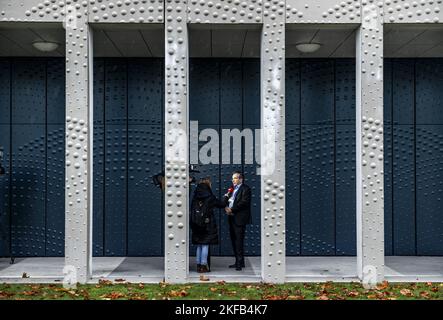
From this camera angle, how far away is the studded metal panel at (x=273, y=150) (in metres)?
10.1

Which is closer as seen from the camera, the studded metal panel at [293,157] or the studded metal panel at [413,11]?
the studded metal panel at [413,11]

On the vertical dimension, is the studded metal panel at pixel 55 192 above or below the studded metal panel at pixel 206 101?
below

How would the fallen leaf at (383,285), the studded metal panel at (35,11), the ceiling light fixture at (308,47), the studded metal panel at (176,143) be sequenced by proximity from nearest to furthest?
the fallen leaf at (383,285), the studded metal panel at (176,143), the studded metal panel at (35,11), the ceiling light fixture at (308,47)

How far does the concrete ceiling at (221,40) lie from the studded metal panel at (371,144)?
38cm

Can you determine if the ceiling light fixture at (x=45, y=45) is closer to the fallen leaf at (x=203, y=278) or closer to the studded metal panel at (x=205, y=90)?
the studded metal panel at (x=205, y=90)

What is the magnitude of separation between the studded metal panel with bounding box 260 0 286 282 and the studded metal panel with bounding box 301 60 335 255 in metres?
3.50

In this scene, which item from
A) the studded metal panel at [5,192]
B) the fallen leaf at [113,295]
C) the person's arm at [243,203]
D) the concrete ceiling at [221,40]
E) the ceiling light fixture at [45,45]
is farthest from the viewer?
the studded metal panel at [5,192]

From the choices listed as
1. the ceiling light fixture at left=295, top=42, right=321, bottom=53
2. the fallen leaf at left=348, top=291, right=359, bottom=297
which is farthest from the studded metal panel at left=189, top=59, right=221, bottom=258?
the fallen leaf at left=348, top=291, right=359, bottom=297

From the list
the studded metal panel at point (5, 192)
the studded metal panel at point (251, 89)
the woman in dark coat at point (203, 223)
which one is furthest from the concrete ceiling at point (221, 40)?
the woman in dark coat at point (203, 223)

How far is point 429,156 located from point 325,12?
513 cm

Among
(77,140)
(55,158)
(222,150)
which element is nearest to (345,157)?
(222,150)

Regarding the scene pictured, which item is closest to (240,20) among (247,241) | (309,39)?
(309,39)

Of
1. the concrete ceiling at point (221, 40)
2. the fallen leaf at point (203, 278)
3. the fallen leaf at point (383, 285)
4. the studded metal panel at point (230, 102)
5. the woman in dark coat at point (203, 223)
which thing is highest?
the concrete ceiling at point (221, 40)

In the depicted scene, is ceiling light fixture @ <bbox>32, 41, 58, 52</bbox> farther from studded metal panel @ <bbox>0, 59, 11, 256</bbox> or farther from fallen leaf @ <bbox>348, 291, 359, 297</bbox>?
fallen leaf @ <bbox>348, 291, 359, 297</bbox>
